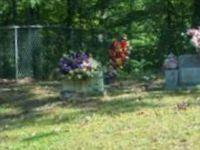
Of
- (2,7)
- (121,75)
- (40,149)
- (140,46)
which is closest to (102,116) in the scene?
(40,149)

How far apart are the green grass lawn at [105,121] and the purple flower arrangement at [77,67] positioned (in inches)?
17.7

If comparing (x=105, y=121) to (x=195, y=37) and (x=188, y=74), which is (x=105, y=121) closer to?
(x=188, y=74)

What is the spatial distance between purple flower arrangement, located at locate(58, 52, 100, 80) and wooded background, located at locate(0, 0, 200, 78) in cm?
576

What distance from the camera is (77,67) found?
12797 millimetres

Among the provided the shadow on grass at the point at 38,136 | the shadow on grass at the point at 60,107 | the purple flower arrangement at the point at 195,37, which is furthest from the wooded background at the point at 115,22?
the shadow on grass at the point at 38,136

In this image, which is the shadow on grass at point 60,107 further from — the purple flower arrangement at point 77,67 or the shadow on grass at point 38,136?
the shadow on grass at point 38,136

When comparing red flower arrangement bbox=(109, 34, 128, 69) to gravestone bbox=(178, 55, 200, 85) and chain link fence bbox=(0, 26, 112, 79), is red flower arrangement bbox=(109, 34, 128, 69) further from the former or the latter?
chain link fence bbox=(0, 26, 112, 79)

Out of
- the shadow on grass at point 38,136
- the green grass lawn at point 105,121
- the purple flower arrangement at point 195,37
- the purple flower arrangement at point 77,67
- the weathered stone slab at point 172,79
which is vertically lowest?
the shadow on grass at point 38,136

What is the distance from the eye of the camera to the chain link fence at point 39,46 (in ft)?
59.8

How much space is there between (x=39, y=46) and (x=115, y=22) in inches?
151

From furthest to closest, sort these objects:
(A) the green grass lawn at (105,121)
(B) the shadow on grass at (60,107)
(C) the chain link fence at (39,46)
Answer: (C) the chain link fence at (39,46)
(B) the shadow on grass at (60,107)
(A) the green grass lawn at (105,121)

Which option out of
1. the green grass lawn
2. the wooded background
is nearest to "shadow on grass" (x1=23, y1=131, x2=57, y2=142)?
the green grass lawn

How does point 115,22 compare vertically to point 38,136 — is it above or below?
above

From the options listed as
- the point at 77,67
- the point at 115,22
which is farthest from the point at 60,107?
the point at 115,22
